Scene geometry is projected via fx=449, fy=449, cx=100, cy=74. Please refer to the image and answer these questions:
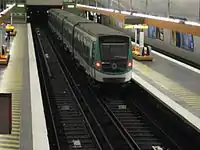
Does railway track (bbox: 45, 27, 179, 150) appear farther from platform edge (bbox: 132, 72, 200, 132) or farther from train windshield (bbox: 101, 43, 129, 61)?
train windshield (bbox: 101, 43, 129, 61)

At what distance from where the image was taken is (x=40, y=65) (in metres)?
23.5

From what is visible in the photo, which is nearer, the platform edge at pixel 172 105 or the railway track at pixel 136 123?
the platform edge at pixel 172 105

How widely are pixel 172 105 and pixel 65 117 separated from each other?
3.38 metres

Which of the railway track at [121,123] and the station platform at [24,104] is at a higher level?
the station platform at [24,104]

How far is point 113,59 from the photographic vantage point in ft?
51.4

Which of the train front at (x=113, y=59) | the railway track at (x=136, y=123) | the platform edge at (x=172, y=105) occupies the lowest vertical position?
the railway track at (x=136, y=123)

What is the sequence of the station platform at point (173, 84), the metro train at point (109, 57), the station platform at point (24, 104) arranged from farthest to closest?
the metro train at point (109, 57), the station platform at point (173, 84), the station platform at point (24, 104)

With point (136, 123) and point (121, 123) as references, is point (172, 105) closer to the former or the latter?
point (136, 123)

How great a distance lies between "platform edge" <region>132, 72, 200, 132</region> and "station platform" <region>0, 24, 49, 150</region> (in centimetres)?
368

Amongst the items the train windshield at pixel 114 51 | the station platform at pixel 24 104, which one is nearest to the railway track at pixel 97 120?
the station platform at pixel 24 104

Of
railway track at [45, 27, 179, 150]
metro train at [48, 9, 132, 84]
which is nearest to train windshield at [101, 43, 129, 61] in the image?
metro train at [48, 9, 132, 84]

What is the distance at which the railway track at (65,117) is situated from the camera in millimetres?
11588

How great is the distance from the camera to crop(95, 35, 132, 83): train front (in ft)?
51.0

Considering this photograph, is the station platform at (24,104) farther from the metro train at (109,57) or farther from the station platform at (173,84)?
the station platform at (173,84)
